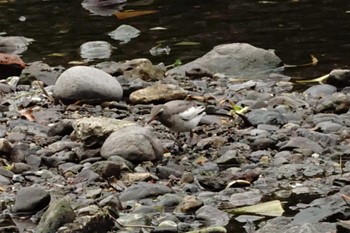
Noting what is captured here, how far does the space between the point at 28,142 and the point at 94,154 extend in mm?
876

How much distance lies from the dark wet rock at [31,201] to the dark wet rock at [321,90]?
4551 millimetres

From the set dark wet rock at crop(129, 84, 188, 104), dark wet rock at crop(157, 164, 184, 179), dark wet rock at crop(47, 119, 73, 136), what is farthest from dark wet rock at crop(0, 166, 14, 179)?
dark wet rock at crop(129, 84, 188, 104)

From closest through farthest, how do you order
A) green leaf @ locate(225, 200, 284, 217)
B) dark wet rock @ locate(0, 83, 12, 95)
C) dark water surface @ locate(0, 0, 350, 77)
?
green leaf @ locate(225, 200, 284, 217), dark wet rock @ locate(0, 83, 12, 95), dark water surface @ locate(0, 0, 350, 77)

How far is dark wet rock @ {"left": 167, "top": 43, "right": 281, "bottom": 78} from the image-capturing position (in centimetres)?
1159

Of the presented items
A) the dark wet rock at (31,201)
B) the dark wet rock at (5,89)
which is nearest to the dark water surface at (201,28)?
the dark wet rock at (5,89)

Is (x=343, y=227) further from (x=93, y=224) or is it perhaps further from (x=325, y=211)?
(x=93, y=224)

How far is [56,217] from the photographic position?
5633 mm

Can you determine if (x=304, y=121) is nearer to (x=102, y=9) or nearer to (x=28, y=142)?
(x=28, y=142)

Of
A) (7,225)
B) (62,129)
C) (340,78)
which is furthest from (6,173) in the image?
(340,78)

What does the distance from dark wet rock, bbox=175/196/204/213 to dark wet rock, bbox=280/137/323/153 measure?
64.2 inches

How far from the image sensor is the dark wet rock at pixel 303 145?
24.3 ft

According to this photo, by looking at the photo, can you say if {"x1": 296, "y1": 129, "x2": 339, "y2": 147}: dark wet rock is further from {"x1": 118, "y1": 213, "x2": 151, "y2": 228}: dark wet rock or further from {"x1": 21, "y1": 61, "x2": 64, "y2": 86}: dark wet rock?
{"x1": 21, "y1": 61, "x2": 64, "y2": 86}: dark wet rock

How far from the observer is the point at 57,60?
42.0 ft

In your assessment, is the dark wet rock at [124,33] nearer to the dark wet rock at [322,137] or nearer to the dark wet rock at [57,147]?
the dark wet rock at [57,147]
